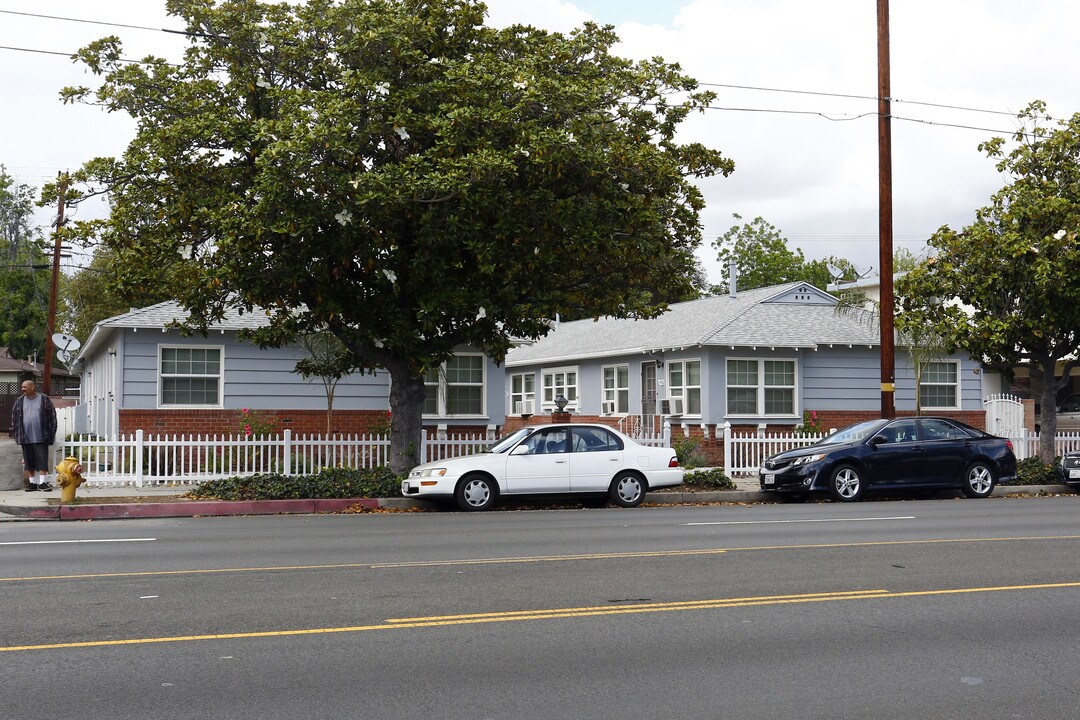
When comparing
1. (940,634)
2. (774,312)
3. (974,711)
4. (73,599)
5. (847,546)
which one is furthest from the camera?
(774,312)

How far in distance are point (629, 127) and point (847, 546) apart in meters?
9.17

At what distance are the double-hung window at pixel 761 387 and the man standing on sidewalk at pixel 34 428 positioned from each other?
52.2 feet

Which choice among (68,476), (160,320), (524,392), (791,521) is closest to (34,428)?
(68,476)

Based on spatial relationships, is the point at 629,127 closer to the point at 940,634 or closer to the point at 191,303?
the point at 191,303

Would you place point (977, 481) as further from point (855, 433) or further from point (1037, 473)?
point (1037, 473)

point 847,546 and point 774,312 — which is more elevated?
point 774,312

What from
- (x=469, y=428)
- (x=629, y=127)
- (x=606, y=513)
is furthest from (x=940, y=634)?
(x=469, y=428)

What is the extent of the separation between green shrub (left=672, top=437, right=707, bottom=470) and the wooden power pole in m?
4.92

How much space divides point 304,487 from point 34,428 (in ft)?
16.7

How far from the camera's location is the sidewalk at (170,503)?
17156 mm

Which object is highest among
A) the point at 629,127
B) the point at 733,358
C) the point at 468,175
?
the point at 629,127

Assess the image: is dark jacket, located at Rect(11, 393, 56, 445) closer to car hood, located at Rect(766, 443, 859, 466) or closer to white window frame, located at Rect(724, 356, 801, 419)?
car hood, located at Rect(766, 443, 859, 466)

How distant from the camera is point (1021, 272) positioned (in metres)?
23.0

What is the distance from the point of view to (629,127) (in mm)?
19172
